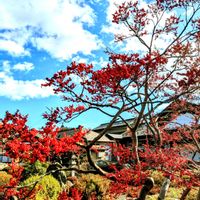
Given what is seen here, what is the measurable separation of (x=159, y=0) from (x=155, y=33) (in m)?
1.14

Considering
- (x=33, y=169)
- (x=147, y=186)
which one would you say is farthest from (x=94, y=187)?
(x=33, y=169)

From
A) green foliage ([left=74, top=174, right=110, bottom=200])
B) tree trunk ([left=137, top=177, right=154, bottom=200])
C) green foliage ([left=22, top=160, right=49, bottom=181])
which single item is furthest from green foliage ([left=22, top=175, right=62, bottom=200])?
green foliage ([left=22, top=160, right=49, bottom=181])

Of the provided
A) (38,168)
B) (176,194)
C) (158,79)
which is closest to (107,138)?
(38,168)

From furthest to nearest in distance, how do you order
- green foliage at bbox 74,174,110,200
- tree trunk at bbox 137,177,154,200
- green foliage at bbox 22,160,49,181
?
green foliage at bbox 22,160,49,181, green foliage at bbox 74,174,110,200, tree trunk at bbox 137,177,154,200

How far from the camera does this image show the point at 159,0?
29.2 feet

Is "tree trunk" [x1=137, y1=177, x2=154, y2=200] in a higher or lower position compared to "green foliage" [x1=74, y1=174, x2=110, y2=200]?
higher

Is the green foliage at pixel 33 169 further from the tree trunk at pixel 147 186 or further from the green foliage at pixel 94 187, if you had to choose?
the tree trunk at pixel 147 186

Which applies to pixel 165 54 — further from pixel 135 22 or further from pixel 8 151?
pixel 8 151

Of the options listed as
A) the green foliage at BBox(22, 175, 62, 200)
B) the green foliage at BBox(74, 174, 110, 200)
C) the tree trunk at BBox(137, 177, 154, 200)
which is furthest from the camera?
the green foliage at BBox(74, 174, 110, 200)

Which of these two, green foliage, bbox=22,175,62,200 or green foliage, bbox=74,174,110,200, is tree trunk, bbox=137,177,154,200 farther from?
green foliage, bbox=74,174,110,200

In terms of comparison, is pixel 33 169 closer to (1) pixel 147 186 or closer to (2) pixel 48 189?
(2) pixel 48 189

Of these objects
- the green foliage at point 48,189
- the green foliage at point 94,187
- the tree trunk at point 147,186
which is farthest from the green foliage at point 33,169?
the tree trunk at point 147,186

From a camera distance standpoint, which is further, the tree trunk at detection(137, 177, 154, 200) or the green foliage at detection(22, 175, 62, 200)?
the green foliage at detection(22, 175, 62, 200)

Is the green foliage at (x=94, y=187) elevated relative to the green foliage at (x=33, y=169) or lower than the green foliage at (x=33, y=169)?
lower
